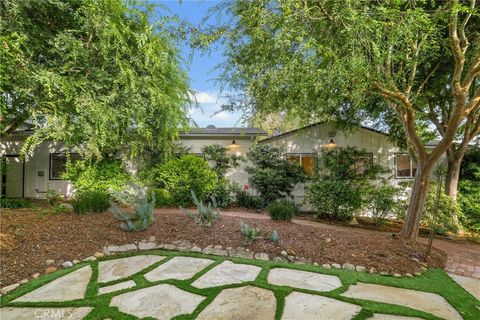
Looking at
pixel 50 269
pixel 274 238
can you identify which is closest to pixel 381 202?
pixel 274 238

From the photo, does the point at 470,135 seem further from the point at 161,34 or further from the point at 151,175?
the point at 151,175

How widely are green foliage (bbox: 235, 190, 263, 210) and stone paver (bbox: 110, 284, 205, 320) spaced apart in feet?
21.7

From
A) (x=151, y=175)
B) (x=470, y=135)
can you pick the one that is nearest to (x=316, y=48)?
(x=470, y=135)

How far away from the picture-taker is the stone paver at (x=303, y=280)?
3.17 metres

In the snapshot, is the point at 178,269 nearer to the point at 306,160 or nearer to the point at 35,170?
the point at 306,160

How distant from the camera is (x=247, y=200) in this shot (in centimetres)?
981

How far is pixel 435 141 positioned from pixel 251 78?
9.71 m

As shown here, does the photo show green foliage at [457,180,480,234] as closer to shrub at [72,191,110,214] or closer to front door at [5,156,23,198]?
shrub at [72,191,110,214]

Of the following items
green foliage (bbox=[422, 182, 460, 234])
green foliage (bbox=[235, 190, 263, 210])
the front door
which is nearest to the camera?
green foliage (bbox=[422, 182, 460, 234])

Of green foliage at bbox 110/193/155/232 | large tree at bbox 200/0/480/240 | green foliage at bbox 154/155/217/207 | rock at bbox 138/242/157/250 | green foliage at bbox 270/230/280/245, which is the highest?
large tree at bbox 200/0/480/240

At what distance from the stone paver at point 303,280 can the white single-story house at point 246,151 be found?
21.2ft

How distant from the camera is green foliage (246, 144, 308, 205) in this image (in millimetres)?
9422

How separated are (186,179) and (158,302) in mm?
6456

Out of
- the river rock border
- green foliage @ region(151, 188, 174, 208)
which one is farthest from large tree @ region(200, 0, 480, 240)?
green foliage @ region(151, 188, 174, 208)
